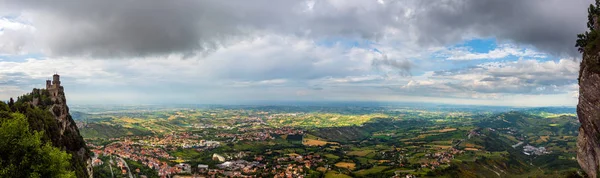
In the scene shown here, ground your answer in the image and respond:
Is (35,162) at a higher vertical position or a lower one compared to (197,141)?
higher

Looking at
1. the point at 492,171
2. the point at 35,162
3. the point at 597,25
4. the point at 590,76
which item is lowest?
the point at 492,171

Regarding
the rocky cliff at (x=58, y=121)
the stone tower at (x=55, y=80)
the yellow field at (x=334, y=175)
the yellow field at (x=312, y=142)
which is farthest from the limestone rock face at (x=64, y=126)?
the yellow field at (x=312, y=142)

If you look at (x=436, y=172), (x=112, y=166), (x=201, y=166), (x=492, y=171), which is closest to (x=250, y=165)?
(x=201, y=166)

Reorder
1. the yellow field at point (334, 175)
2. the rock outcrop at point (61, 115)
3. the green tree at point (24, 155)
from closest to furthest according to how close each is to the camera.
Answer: the green tree at point (24, 155) → the rock outcrop at point (61, 115) → the yellow field at point (334, 175)

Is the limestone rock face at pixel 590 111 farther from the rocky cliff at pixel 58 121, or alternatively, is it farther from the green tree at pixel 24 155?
the rocky cliff at pixel 58 121

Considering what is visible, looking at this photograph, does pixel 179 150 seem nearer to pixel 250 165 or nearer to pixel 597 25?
pixel 250 165

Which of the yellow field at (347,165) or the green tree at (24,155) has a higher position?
the green tree at (24,155)

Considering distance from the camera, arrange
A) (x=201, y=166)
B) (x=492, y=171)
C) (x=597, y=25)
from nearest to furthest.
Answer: (x=597, y=25) → (x=201, y=166) → (x=492, y=171)

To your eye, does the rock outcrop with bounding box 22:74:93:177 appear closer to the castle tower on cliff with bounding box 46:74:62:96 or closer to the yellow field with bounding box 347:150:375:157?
the castle tower on cliff with bounding box 46:74:62:96
